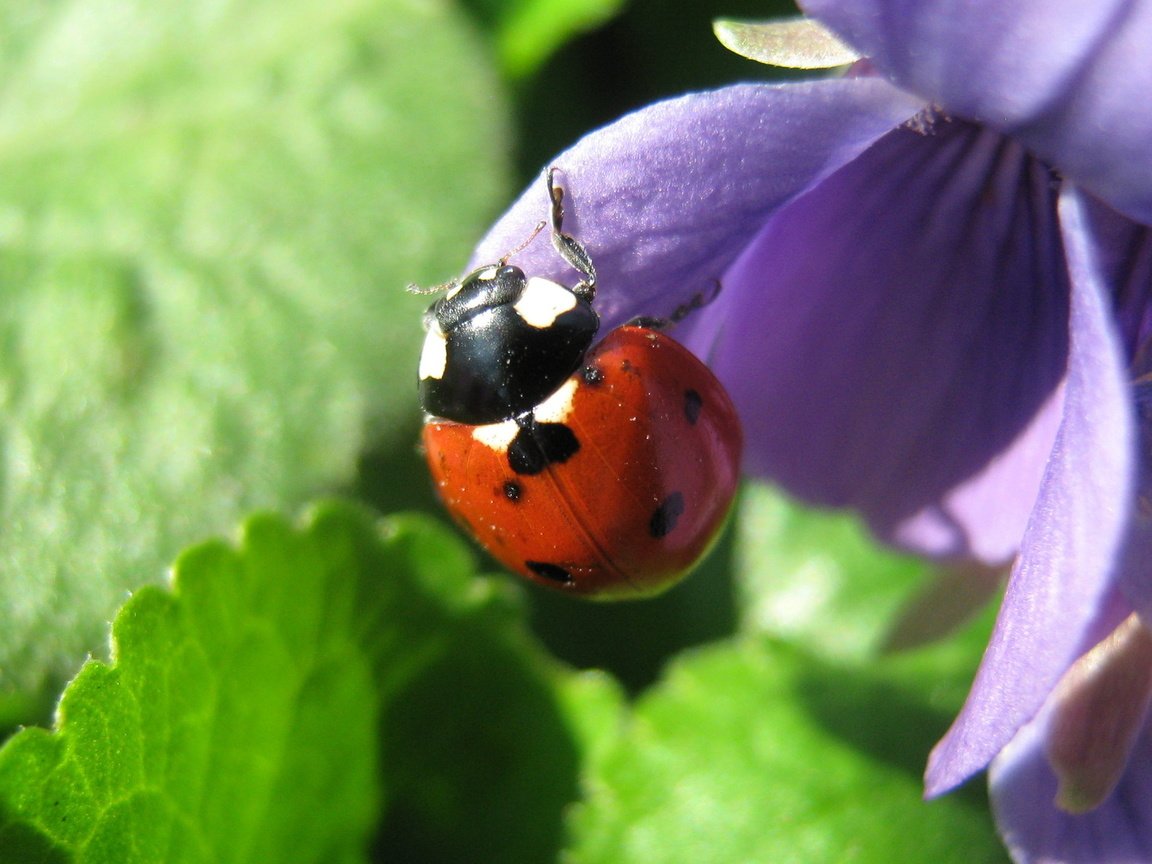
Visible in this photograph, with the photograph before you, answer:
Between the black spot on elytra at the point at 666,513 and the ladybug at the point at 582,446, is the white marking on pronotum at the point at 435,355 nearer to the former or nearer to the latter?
the ladybug at the point at 582,446

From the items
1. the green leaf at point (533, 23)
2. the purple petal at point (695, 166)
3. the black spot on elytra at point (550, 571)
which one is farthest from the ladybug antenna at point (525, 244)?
the green leaf at point (533, 23)

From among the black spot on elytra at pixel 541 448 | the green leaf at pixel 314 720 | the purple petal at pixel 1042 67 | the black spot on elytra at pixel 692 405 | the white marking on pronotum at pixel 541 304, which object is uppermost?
the purple petal at pixel 1042 67

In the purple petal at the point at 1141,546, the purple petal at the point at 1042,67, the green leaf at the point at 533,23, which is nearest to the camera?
the purple petal at the point at 1042,67

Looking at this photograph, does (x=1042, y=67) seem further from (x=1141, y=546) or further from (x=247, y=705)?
(x=247, y=705)

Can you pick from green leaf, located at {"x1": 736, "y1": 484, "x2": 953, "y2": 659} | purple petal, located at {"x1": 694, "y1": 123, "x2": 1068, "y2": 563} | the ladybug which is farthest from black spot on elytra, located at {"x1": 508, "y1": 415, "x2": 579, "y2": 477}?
green leaf, located at {"x1": 736, "y1": 484, "x2": 953, "y2": 659}

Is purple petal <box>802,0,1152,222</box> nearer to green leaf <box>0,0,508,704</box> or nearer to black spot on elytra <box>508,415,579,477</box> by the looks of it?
black spot on elytra <box>508,415,579,477</box>

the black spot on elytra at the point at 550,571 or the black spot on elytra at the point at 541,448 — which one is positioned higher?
the black spot on elytra at the point at 541,448

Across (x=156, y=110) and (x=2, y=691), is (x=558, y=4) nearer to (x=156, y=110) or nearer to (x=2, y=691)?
(x=156, y=110)
